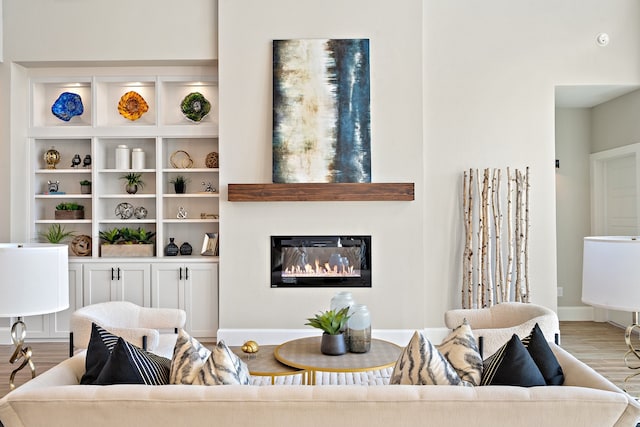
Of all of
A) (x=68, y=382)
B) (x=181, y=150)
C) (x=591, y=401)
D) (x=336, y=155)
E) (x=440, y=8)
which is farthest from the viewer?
(x=181, y=150)

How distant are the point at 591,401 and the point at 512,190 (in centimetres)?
375

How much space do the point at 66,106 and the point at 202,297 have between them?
8.19 feet

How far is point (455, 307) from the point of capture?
17.3 feet

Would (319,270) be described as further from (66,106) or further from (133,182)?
(66,106)

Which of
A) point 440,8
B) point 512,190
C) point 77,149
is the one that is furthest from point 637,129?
point 77,149

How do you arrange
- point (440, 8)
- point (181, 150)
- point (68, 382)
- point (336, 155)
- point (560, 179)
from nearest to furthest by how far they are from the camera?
point (68, 382), point (336, 155), point (440, 8), point (181, 150), point (560, 179)

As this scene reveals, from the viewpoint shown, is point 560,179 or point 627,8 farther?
point 560,179

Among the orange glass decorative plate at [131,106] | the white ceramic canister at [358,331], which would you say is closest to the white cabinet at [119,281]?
the orange glass decorative plate at [131,106]

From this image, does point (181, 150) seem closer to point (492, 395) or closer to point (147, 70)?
point (147, 70)

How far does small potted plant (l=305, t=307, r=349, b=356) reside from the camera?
323 cm

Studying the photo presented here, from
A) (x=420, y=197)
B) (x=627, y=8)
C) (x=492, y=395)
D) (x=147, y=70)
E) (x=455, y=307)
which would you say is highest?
(x=627, y=8)

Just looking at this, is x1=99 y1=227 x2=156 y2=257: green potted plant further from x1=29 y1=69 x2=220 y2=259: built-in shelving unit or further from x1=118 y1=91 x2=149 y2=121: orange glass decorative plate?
x1=118 y1=91 x2=149 y2=121: orange glass decorative plate

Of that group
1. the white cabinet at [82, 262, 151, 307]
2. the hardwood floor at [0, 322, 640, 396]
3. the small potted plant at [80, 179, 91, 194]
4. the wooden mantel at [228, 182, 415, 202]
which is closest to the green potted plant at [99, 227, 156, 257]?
the white cabinet at [82, 262, 151, 307]

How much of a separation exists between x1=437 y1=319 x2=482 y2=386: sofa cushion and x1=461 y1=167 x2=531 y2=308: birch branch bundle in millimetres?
3007
